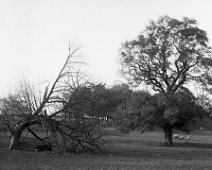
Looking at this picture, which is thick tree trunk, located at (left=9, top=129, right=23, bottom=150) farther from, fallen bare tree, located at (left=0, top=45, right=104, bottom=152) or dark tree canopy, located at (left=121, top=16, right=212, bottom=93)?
dark tree canopy, located at (left=121, top=16, right=212, bottom=93)

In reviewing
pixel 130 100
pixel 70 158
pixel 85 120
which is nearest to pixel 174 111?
pixel 130 100

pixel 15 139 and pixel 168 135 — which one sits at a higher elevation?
pixel 168 135

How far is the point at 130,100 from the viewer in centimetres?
4719

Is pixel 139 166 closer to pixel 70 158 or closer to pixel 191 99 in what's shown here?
pixel 70 158

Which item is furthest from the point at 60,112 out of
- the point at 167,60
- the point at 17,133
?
the point at 167,60

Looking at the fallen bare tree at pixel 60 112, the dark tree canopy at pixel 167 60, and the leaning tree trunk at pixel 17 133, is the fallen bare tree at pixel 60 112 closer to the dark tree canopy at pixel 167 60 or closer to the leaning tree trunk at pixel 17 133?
the leaning tree trunk at pixel 17 133

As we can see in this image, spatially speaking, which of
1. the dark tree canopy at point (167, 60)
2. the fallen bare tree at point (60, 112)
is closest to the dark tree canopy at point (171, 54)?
the dark tree canopy at point (167, 60)

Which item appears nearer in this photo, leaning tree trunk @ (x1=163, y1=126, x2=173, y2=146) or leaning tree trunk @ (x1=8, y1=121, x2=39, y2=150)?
leaning tree trunk @ (x1=8, y1=121, x2=39, y2=150)

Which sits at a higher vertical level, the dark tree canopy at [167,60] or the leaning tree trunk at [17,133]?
the dark tree canopy at [167,60]

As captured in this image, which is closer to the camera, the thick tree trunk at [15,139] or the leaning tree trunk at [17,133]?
the leaning tree trunk at [17,133]

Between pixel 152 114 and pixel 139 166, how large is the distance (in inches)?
820

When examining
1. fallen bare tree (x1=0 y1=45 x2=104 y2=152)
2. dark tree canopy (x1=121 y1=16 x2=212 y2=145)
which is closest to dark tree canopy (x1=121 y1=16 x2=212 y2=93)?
dark tree canopy (x1=121 y1=16 x2=212 y2=145)

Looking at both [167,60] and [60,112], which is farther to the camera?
[167,60]

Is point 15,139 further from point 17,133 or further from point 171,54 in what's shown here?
point 171,54
